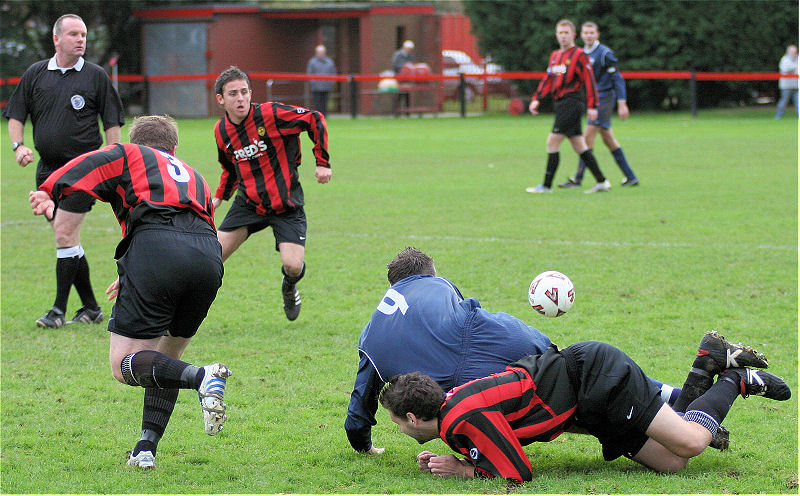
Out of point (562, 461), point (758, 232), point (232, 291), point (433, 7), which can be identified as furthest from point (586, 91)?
point (433, 7)

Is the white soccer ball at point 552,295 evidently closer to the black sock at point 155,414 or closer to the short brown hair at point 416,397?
the short brown hair at point 416,397

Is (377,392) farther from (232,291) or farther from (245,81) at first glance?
(232,291)

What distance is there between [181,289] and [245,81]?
258cm

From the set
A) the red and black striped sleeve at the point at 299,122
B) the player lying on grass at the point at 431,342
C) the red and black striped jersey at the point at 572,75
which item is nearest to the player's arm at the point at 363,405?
the player lying on grass at the point at 431,342

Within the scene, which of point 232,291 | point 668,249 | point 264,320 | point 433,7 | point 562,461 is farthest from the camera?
point 433,7

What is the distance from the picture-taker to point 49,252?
32.2ft

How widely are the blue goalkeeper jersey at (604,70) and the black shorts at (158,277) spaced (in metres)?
9.95

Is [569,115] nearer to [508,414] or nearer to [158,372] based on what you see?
[508,414]

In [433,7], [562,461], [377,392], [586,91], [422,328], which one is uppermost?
[433,7]

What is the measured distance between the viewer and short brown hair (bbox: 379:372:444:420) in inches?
156

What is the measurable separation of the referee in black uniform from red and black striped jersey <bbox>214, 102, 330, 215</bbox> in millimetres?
1120

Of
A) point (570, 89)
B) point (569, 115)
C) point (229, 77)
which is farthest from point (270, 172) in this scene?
point (570, 89)

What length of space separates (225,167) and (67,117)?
1.32 m

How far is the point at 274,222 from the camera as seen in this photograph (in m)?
6.96
